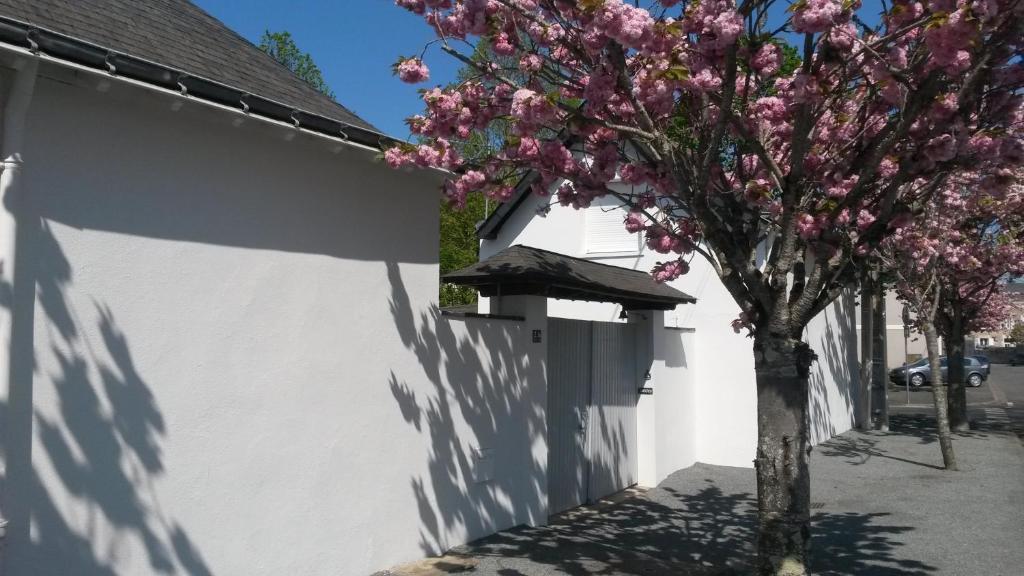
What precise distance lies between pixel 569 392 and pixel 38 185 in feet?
20.1

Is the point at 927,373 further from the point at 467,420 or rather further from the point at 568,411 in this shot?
the point at 467,420

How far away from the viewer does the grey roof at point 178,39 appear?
5000mm

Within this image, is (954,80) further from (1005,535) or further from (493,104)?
(1005,535)

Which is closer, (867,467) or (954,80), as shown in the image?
(954,80)

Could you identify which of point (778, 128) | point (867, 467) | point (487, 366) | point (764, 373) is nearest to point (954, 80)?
point (778, 128)

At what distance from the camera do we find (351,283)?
255 inches

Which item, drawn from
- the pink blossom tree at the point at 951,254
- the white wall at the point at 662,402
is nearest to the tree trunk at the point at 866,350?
the pink blossom tree at the point at 951,254

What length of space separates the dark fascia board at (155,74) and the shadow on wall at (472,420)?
1.52 metres

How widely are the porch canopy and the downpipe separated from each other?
4.25 meters

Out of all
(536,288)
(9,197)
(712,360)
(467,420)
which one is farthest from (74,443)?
(712,360)

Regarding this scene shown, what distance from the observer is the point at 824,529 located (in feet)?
28.8

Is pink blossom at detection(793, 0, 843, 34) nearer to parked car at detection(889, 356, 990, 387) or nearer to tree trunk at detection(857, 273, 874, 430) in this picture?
tree trunk at detection(857, 273, 874, 430)

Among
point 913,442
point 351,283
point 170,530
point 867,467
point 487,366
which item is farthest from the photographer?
point 913,442

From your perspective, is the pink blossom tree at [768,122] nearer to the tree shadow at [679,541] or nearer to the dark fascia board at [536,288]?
the dark fascia board at [536,288]
